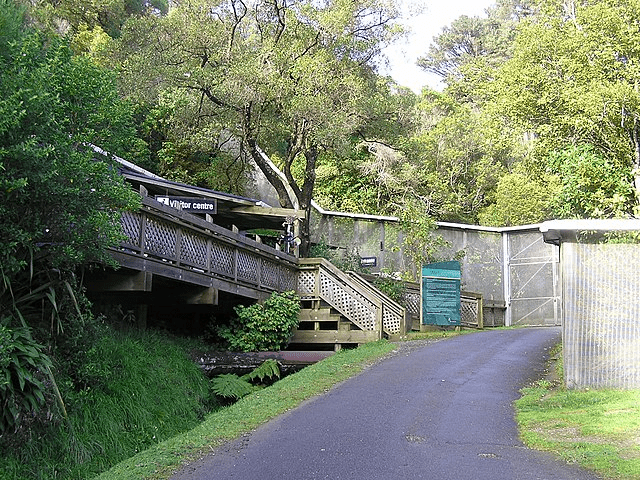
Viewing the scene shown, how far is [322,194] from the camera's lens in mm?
34094

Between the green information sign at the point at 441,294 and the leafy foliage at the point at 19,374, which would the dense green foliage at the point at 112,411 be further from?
the green information sign at the point at 441,294

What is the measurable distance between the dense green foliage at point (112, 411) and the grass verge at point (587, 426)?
18.3 feet

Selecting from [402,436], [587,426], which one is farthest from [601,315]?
[402,436]

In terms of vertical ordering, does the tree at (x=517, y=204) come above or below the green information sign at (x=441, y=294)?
above

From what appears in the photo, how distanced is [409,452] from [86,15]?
102 feet

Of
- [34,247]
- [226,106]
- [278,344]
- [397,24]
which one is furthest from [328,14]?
[34,247]

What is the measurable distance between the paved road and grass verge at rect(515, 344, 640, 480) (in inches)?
9.0

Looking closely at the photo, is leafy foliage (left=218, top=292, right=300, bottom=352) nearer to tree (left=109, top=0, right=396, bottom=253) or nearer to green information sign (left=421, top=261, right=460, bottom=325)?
tree (left=109, top=0, right=396, bottom=253)

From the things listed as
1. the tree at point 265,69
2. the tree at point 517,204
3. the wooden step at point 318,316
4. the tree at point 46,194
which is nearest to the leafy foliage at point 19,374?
the tree at point 46,194

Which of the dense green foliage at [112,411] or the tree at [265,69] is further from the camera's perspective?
the tree at [265,69]

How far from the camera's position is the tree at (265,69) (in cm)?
2147

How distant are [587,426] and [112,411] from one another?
6.59 metres

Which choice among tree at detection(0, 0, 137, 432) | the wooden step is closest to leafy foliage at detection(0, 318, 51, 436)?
tree at detection(0, 0, 137, 432)

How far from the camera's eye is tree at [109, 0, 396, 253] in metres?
21.5
